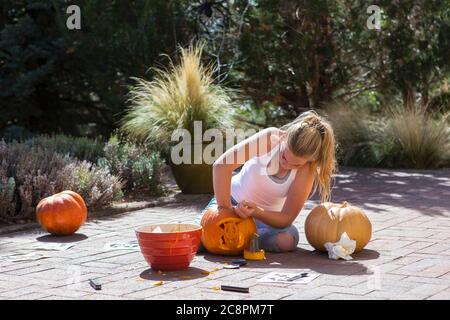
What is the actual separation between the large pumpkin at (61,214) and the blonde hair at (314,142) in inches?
73.4

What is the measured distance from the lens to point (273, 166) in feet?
16.4

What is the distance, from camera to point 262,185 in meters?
4.97

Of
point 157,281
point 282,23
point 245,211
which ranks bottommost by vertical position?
point 157,281

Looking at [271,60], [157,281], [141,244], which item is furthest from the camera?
[271,60]

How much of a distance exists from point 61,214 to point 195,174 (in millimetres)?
2367

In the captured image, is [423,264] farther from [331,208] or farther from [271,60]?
[271,60]

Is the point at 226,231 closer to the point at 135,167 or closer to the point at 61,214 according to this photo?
the point at 61,214

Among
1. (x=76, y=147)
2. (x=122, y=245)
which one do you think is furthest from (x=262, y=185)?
(x=76, y=147)

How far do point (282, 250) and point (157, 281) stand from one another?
42.9 inches

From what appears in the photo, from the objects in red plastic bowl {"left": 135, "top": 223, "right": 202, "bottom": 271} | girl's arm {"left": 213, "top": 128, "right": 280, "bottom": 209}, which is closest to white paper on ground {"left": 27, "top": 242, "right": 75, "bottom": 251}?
red plastic bowl {"left": 135, "top": 223, "right": 202, "bottom": 271}

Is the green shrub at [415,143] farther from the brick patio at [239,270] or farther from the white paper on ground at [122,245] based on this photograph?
the white paper on ground at [122,245]

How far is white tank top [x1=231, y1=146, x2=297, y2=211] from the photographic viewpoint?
4.96 metres

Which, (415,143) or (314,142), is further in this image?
(415,143)

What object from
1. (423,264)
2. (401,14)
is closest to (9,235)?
(423,264)
